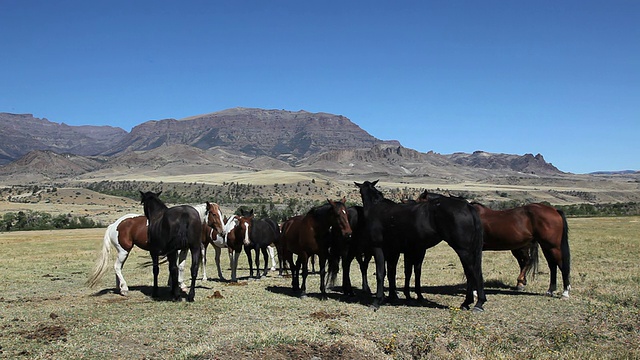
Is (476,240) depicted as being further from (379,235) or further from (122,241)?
(122,241)

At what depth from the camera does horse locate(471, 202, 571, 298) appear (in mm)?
13656

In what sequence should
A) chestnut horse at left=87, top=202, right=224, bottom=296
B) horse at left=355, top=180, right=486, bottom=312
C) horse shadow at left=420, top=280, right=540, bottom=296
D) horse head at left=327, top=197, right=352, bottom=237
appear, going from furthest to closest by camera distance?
chestnut horse at left=87, top=202, right=224, bottom=296
horse shadow at left=420, top=280, right=540, bottom=296
horse head at left=327, top=197, right=352, bottom=237
horse at left=355, top=180, right=486, bottom=312

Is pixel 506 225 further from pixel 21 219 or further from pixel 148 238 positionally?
pixel 21 219

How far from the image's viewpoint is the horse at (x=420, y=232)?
11.8 metres

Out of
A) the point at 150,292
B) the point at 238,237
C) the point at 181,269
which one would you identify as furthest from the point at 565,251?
the point at 150,292

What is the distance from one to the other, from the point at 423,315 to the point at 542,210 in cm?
526

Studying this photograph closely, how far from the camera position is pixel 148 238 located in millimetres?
13883

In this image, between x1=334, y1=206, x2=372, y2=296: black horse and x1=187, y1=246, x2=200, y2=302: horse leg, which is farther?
x1=334, y1=206, x2=372, y2=296: black horse

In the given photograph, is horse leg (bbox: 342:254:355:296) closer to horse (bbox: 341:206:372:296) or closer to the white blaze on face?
horse (bbox: 341:206:372:296)

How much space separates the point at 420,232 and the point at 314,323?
12.5 ft

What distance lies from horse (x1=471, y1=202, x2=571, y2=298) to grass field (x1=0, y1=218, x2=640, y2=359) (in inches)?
43.3

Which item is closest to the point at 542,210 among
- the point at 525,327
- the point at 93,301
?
the point at 525,327

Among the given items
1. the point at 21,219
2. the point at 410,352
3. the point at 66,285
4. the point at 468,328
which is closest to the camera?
the point at 410,352

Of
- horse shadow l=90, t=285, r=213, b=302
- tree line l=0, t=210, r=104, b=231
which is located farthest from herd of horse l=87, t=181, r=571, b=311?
tree line l=0, t=210, r=104, b=231
